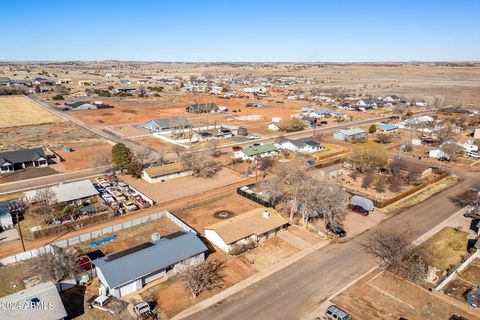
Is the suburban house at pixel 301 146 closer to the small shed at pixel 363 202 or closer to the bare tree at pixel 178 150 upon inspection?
the bare tree at pixel 178 150

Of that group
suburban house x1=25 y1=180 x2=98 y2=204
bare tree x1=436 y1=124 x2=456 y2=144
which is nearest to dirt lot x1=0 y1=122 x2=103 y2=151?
suburban house x1=25 y1=180 x2=98 y2=204

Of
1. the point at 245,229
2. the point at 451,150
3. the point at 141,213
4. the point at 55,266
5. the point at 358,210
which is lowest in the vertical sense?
the point at 141,213

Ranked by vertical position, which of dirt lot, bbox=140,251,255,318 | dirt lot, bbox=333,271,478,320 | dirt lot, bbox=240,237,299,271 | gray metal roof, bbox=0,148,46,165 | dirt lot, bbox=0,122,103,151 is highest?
gray metal roof, bbox=0,148,46,165

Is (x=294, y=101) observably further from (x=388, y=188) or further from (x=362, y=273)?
(x=362, y=273)

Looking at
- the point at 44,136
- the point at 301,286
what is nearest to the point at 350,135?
the point at 301,286

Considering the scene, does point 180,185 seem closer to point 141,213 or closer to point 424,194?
point 141,213

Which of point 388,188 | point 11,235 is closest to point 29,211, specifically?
point 11,235

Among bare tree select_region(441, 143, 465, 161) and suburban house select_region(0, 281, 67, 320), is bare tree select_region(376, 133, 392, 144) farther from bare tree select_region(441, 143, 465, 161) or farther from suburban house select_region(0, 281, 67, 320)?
suburban house select_region(0, 281, 67, 320)
